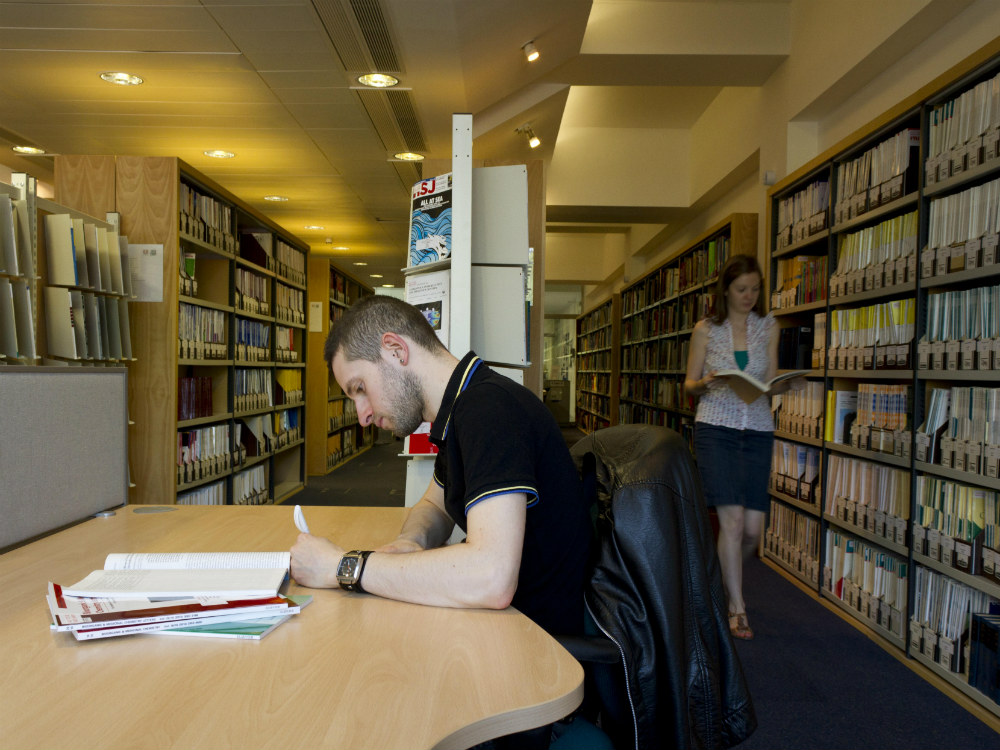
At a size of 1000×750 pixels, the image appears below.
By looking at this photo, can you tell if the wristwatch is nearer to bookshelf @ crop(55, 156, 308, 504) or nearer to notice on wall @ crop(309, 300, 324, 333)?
bookshelf @ crop(55, 156, 308, 504)

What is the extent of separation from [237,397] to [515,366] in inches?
121

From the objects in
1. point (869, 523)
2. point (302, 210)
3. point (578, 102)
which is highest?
point (578, 102)

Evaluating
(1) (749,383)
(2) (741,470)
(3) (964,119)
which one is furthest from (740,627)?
(3) (964,119)

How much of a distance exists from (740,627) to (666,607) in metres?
2.02

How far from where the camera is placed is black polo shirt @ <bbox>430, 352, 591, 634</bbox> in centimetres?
114

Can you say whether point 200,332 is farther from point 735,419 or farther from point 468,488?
point 468,488

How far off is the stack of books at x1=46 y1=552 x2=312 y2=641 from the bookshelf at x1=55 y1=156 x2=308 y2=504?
2.94 m

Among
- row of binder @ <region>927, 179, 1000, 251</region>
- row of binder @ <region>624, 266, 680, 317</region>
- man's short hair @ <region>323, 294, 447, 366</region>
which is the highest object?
row of binder @ <region>624, 266, 680, 317</region>

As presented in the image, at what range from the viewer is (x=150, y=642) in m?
0.91

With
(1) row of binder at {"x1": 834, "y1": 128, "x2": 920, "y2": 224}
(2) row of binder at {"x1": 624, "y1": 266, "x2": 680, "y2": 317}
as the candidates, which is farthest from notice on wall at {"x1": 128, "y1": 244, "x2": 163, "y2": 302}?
(2) row of binder at {"x1": 624, "y1": 266, "x2": 680, "y2": 317}

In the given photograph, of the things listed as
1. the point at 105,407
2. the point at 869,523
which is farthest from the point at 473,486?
the point at 869,523

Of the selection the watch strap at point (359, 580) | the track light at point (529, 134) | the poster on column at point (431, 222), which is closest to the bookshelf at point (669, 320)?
the track light at point (529, 134)

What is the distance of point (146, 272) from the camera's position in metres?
3.79

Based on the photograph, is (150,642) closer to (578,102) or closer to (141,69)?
(141,69)
